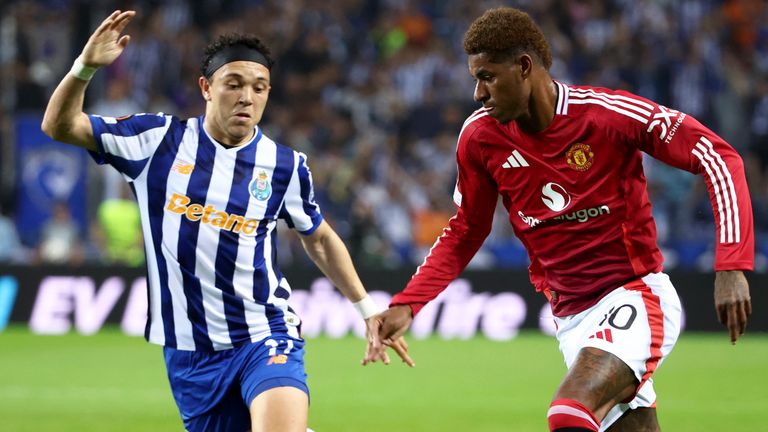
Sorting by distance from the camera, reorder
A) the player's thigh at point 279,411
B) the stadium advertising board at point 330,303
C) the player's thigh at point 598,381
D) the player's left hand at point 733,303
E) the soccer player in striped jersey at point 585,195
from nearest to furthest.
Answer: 1. the player's left hand at point 733,303
2. the player's thigh at point 598,381
3. the soccer player in striped jersey at point 585,195
4. the player's thigh at point 279,411
5. the stadium advertising board at point 330,303

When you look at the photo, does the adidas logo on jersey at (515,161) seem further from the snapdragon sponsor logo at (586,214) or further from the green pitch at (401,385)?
the green pitch at (401,385)

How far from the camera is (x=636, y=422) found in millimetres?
5316

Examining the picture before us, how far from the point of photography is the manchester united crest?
5.28 meters

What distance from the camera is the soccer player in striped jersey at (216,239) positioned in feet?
17.8

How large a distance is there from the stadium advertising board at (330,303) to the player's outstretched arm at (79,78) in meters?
9.03

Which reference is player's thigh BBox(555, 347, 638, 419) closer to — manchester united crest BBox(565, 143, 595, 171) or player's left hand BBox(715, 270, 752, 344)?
player's left hand BBox(715, 270, 752, 344)

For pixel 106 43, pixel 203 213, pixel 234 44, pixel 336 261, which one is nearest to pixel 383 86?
pixel 336 261

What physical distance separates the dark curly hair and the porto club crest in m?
1.18

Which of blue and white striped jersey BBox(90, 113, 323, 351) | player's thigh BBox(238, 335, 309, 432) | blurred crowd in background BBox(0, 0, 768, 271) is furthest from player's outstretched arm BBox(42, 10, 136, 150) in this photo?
blurred crowd in background BBox(0, 0, 768, 271)

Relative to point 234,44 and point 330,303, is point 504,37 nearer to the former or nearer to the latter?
point 234,44

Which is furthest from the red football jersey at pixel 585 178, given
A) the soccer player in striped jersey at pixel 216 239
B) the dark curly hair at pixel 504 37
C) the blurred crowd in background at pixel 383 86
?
the blurred crowd in background at pixel 383 86

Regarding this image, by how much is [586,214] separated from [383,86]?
1320cm

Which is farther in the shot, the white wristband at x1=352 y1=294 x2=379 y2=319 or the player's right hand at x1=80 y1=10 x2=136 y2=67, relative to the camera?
the white wristband at x1=352 y1=294 x2=379 y2=319

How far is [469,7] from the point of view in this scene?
1933 cm
